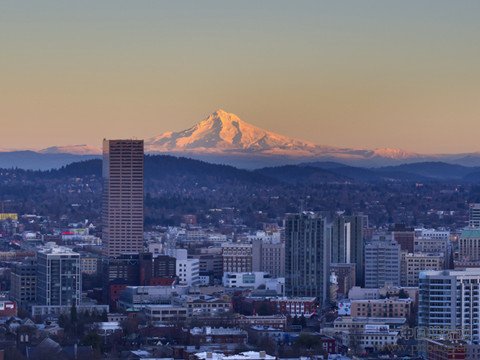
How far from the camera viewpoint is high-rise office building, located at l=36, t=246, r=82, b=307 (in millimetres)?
61875

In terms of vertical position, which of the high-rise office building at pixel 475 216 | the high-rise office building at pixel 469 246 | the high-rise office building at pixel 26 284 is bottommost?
the high-rise office building at pixel 26 284

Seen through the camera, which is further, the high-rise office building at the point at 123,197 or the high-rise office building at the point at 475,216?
the high-rise office building at the point at 475,216

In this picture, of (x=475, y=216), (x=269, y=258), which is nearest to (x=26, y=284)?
(x=269, y=258)

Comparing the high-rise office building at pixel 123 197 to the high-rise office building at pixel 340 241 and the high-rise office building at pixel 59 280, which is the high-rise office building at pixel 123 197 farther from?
the high-rise office building at pixel 59 280

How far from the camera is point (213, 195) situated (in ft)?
440

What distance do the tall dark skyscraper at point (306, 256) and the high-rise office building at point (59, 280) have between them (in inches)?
256

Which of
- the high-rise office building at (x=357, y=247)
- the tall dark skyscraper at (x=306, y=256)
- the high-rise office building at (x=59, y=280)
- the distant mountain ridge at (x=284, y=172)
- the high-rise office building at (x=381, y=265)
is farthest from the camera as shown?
the distant mountain ridge at (x=284, y=172)

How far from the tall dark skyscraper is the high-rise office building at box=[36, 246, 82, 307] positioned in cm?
650

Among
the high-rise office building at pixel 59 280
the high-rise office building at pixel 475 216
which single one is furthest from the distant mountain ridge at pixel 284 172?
the high-rise office building at pixel 59 280

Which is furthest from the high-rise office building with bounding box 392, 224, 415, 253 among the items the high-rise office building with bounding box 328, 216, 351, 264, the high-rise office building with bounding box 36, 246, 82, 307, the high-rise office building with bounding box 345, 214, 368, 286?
the high-rise office building with bounding box 36, 246, 82, 307

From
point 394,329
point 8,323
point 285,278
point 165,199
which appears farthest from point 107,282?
point 165,199

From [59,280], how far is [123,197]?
67.7ft

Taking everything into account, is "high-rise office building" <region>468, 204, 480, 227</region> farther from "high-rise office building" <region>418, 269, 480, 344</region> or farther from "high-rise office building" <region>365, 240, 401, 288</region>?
"high-rise office building" <region>418, 269, 480, 344</region>

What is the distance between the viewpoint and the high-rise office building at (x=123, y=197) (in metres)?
80.5
